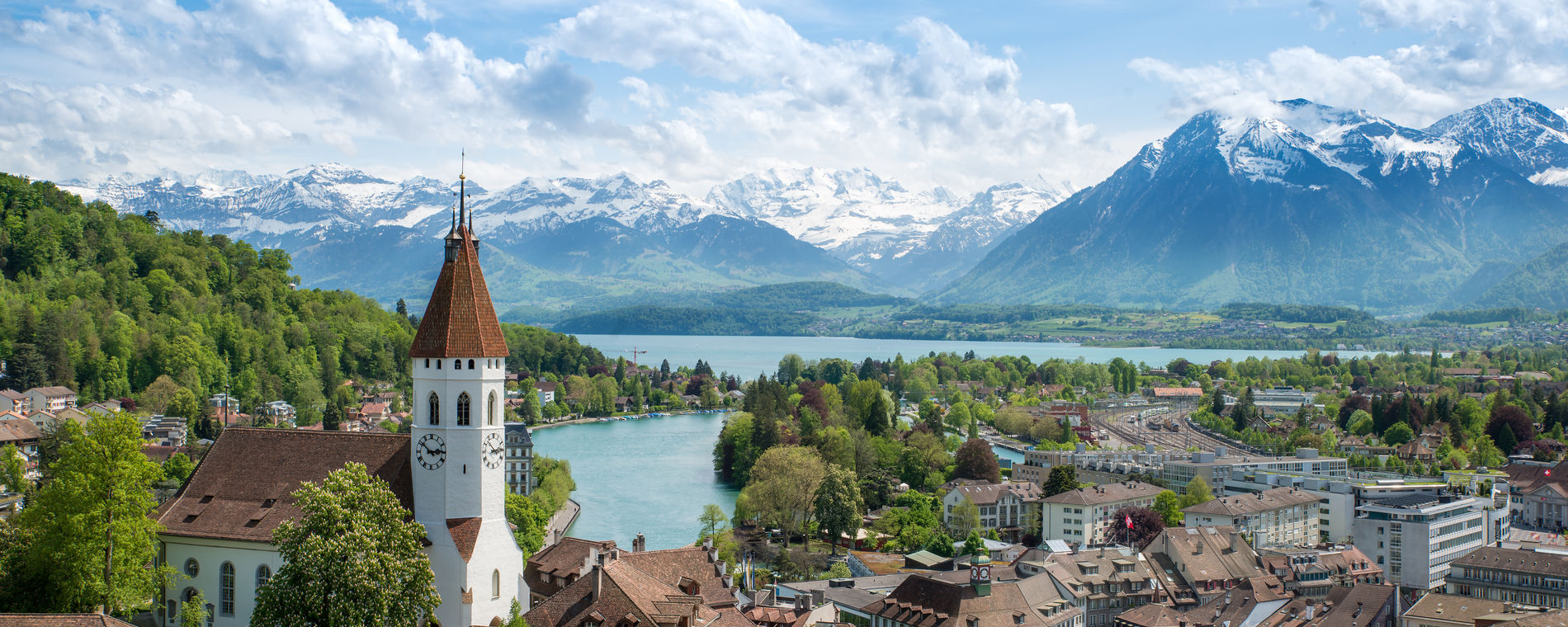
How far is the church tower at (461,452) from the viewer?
2761cm

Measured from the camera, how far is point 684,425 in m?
122

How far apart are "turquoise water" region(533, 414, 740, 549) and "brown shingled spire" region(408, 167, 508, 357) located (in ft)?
89.6

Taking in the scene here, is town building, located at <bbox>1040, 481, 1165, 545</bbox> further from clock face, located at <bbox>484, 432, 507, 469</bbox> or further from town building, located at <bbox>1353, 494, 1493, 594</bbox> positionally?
clock face, located at <bbox>484, 432, 507, 469</bbox>

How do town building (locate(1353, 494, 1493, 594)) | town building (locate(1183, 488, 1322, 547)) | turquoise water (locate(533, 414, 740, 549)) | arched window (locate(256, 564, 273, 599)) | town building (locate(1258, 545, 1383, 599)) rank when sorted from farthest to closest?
town building (locate(1183, 488, 1322, 547))
turquoise water (locate(533, 414, 740, 549))
town building (locate(1353, 494, 1493, 594))
town building (locate(1258, 545, 1383, 599))
arched window (locate(256, 564, 273, 599))

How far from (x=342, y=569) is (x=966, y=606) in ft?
71.8

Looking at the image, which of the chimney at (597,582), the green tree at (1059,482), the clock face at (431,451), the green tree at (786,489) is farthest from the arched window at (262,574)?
the green tree at (1059,482)

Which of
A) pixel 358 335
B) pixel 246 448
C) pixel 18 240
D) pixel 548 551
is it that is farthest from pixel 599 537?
pixel 358 335

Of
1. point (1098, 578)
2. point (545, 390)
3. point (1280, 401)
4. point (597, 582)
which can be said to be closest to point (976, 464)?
point (1098, 578)

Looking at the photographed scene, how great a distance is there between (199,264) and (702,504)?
4666cm

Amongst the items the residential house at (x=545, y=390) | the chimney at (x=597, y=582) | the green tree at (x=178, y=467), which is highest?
the chimney at (x=597, y=582)

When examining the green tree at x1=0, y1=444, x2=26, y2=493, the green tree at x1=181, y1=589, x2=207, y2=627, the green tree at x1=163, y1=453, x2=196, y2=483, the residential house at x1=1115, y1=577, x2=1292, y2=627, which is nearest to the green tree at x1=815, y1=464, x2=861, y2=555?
the residential house at x1=1115, y1=577, x2=1292, y2=627

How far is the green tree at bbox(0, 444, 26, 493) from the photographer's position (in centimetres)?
4975

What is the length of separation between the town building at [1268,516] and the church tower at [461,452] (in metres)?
40.6

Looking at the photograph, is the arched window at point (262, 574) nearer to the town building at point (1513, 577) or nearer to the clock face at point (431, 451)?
the clock face at point (431, 451)
